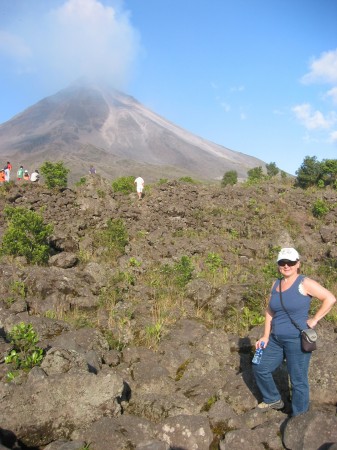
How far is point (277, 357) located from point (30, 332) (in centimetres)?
274

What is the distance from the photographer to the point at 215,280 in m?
8.20

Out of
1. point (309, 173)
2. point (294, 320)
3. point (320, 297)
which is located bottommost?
point (294, 320)

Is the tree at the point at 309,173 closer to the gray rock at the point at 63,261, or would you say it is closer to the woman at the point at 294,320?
the gray rock at the point at 63,261

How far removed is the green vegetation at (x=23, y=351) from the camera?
13.8 feet

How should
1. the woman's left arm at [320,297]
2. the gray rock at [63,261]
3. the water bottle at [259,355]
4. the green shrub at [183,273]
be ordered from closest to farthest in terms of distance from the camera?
the woman's left arm at [320,297] → the water bottle at [259,355] → the green shrub at [183,273] → the gray rock at [63,261]

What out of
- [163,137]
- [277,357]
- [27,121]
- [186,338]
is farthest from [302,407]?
[27,121]

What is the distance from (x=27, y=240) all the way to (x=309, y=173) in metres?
14.0

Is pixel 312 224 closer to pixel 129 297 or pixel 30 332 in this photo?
pixel 129 297

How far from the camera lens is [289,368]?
12.3ft

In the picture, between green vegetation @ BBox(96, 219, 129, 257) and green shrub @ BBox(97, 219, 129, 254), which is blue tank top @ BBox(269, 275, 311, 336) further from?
green shrub @ BBox(97, 219, 129, 254)

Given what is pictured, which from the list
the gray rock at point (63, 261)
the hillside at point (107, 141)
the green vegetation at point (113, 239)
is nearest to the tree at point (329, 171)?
the green vegetation at point (113, 239)

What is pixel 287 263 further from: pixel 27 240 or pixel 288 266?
pixel 27 240

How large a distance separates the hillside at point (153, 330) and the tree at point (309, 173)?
5.58m

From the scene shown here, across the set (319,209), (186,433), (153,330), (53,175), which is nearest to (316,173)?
(319,209)
